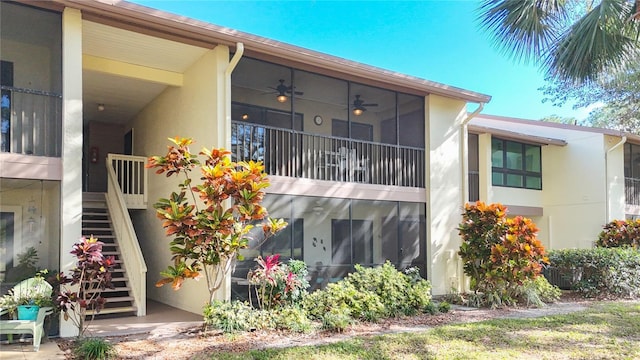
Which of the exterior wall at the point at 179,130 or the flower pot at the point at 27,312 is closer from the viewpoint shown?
the flower pot at the point at 27,312

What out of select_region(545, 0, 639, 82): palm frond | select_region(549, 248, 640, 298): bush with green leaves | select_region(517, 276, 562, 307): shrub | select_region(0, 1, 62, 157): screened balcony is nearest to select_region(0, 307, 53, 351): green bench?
select_region(0, 1, 62, 157): screened balcony

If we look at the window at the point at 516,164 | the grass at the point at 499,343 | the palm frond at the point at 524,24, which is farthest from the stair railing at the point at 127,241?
the window at the point at 516,164

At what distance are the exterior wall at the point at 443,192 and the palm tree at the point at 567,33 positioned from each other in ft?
10.2

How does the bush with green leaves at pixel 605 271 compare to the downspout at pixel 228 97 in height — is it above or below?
below

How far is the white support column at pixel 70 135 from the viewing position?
24.7ft

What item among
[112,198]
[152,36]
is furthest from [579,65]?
[112,198]

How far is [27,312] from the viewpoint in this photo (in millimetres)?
6812

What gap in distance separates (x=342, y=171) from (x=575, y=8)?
585 cm

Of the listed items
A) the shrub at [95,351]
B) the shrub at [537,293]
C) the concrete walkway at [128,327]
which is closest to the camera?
the shrub at [95,351]

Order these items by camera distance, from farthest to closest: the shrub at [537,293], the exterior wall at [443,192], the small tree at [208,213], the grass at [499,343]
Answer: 1. the exterior wall at [443,192]
2. the shrub at [537,293]
3. the small tree at [208,213]
4. the grass at [499,343]

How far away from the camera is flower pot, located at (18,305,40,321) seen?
6.79 metres

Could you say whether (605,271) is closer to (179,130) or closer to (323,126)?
(323,126)

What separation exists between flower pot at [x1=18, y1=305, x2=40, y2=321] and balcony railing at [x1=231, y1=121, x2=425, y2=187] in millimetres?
4249

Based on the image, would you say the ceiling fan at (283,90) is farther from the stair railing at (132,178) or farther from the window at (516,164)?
the window at (516,164)
